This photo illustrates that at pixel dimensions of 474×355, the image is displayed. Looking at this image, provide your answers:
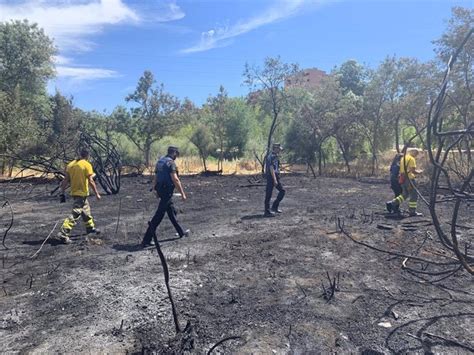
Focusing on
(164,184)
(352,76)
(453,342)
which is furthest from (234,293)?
(352,76)

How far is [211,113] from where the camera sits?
2697cm

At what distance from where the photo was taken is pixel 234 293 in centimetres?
490

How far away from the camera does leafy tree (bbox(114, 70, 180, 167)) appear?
2638cm

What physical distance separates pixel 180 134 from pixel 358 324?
95.8ft

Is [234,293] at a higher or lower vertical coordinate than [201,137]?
lower

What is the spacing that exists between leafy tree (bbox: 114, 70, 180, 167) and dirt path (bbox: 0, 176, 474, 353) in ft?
59.8

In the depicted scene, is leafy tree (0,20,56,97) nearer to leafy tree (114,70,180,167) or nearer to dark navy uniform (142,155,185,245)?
leafy tree (114,70,180,167)

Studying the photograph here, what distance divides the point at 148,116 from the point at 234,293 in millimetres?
23066

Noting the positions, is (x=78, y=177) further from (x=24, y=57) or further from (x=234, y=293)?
(x=24, y=57)

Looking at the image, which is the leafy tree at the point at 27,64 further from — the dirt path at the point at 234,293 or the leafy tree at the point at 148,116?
the dirt path at the point at 234,293

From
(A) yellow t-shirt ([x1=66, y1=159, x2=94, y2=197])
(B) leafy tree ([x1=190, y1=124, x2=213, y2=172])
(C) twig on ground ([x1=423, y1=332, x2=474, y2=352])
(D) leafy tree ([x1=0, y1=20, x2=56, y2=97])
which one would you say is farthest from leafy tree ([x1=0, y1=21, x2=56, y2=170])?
(C) twig on ground ([x1=423, y1=332, x2=474, y2=352])

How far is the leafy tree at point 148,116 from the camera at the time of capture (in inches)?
1038

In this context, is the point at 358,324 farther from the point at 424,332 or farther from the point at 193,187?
the point at 193,187

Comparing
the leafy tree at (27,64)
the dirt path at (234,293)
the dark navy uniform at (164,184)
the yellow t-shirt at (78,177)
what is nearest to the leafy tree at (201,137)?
the leafy tree at (27,64)
